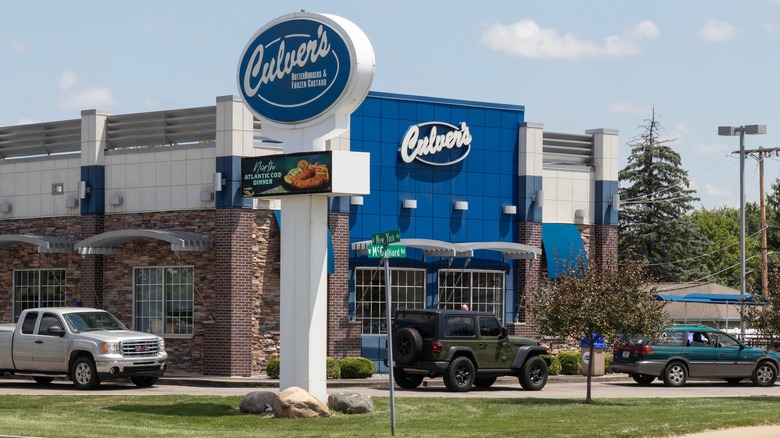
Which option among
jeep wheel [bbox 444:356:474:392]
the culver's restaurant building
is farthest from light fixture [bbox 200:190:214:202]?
jeep wheel [bbox 444:356:474:392]

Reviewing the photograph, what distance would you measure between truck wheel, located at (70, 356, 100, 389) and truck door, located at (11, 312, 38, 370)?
132cm

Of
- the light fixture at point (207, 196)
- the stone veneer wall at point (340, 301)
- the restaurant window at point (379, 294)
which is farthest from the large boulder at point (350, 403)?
the restaurant window at point (379, 294)

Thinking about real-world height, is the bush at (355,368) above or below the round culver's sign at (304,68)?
below

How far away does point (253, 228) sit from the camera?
35.2 m

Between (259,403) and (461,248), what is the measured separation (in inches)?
549

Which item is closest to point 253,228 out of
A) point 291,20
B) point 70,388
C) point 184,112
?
point 184,112

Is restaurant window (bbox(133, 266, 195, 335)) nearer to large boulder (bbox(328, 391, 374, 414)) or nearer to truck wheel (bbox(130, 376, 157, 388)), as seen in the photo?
truck wheel (bbox(130, 376, 157, 388))

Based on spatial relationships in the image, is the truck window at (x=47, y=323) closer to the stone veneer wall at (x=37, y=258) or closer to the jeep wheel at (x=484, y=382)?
the stone veneer wall at (x=37, y=258)

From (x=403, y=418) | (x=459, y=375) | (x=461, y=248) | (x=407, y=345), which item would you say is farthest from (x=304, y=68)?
(x=461, y=248)

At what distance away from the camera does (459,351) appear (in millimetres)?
31344

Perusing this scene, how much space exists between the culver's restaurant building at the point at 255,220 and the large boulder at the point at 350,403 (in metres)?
10.2

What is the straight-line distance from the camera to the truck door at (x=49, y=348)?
30895mm

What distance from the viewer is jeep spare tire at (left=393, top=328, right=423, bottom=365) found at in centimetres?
3091

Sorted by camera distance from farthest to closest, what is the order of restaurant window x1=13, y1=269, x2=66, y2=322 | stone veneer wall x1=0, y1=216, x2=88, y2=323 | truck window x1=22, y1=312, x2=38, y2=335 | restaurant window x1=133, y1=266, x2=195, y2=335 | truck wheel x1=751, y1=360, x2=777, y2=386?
restaurant window x1=13, y1=269, x2=66, y2=322 < stone veneer wall x1=0, y1=216, x2=88, y2=323 < truck wheel x1=751, y1=360, x2=777, y2=386 < restaurant window x1=133, y1=266, x2=195, y2=335 < truck window x1=22, y1=312, x2=38, y2=335
